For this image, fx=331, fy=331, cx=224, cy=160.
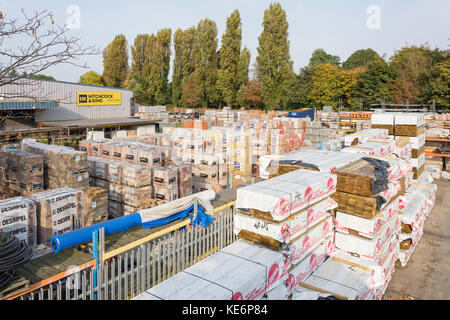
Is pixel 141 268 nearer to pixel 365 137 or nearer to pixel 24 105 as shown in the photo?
pixel 365 137

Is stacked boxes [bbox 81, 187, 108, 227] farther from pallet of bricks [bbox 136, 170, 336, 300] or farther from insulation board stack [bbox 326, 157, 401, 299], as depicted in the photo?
insulation board stack [bbox 326, 157, 401, 299]

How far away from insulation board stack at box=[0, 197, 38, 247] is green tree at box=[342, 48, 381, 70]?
80.3 metres

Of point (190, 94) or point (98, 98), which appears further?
point (190, 94)

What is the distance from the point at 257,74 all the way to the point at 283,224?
4776cm

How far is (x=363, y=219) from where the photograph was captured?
645 cm

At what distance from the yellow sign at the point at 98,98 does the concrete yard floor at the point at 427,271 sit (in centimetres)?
2538

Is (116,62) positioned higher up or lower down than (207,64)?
higher up

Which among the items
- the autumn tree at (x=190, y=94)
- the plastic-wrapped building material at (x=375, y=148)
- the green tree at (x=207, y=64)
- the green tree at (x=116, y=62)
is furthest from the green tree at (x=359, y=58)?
the plastic-wrapped building material at (x=375, y=148)

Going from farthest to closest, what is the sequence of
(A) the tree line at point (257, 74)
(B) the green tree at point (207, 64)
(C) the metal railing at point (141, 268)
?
1. (B) the green tree at point (207, 64)
2. (A) the tree line at point (257, 74)
3. (C) the metal railing at point (141, 268)

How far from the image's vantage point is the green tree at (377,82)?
4006 centimetres

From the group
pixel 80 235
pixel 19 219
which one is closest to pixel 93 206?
pixel 19 219

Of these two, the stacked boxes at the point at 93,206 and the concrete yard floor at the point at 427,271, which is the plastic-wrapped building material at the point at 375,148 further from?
the stacked boxes at the point at 93,206

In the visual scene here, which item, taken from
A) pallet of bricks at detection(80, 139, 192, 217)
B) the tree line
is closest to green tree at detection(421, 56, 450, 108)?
the tree line

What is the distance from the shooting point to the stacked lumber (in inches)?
356
